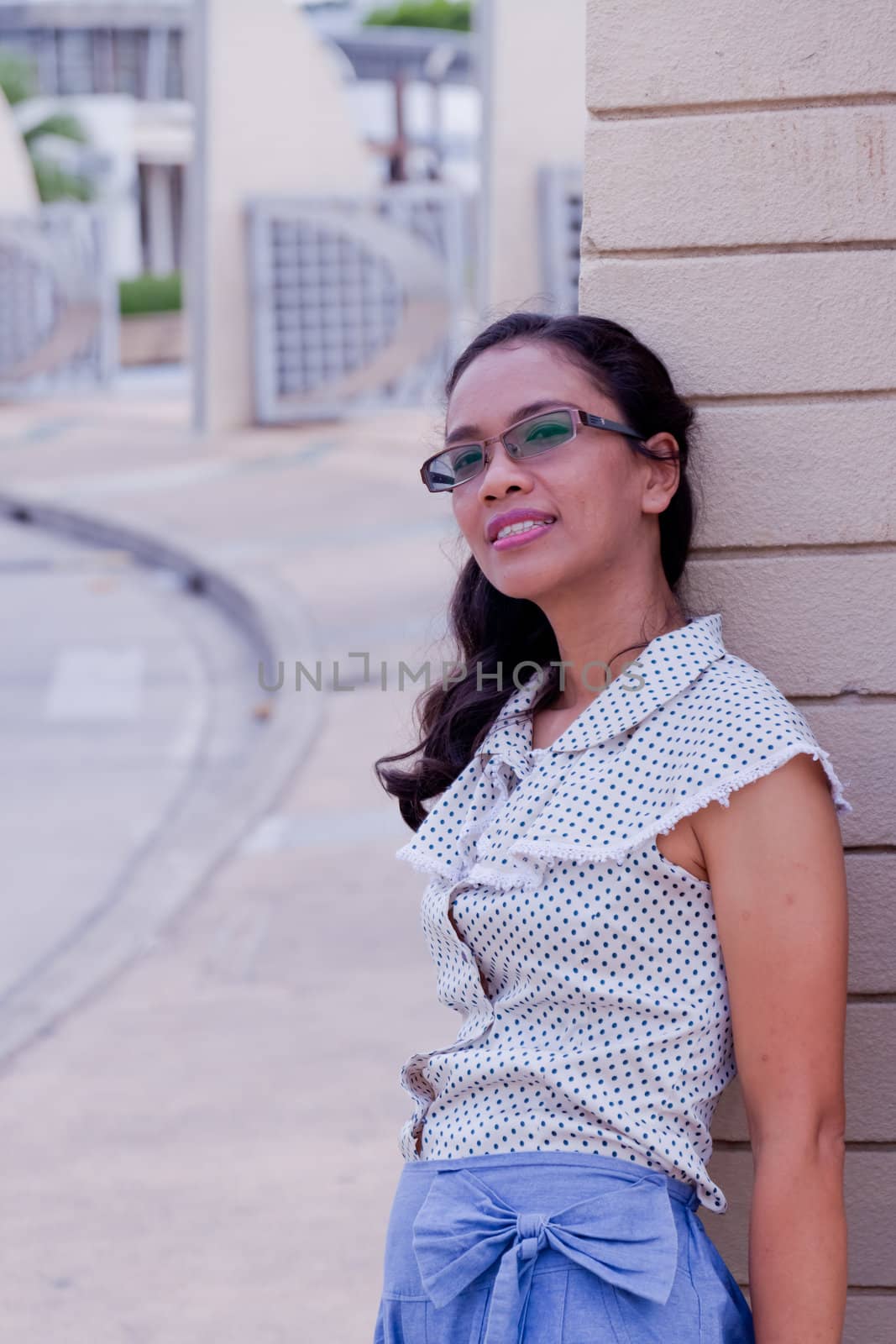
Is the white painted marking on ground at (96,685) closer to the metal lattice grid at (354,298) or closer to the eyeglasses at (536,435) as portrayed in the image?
the eyeglasses at (536,435)

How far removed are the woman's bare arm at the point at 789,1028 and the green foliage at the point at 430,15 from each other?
53604 mm

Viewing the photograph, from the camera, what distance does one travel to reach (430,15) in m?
52.0

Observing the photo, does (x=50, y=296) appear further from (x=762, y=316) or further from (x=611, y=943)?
(x=611, y=943)

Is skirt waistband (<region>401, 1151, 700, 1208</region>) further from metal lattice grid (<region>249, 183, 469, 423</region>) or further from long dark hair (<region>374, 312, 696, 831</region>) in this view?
metal lattice grid (<region>249, 183, 469, 423</region>)

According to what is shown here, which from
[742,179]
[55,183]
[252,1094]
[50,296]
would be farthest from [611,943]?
[55,183]

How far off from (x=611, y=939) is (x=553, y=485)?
1.67 ft

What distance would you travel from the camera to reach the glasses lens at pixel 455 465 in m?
1.83

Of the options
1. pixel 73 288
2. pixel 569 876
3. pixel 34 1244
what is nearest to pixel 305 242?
pixel 73 288

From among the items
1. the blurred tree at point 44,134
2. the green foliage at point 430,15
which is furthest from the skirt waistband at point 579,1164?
the green foliage at point 430,15

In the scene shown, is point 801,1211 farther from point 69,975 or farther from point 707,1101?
point 69,975

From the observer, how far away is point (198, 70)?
12336 millimetres

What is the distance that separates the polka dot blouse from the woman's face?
0.15 m

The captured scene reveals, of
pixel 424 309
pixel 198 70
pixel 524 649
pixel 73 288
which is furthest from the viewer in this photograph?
pixel 73 288

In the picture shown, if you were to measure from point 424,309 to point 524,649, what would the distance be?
460 inches
